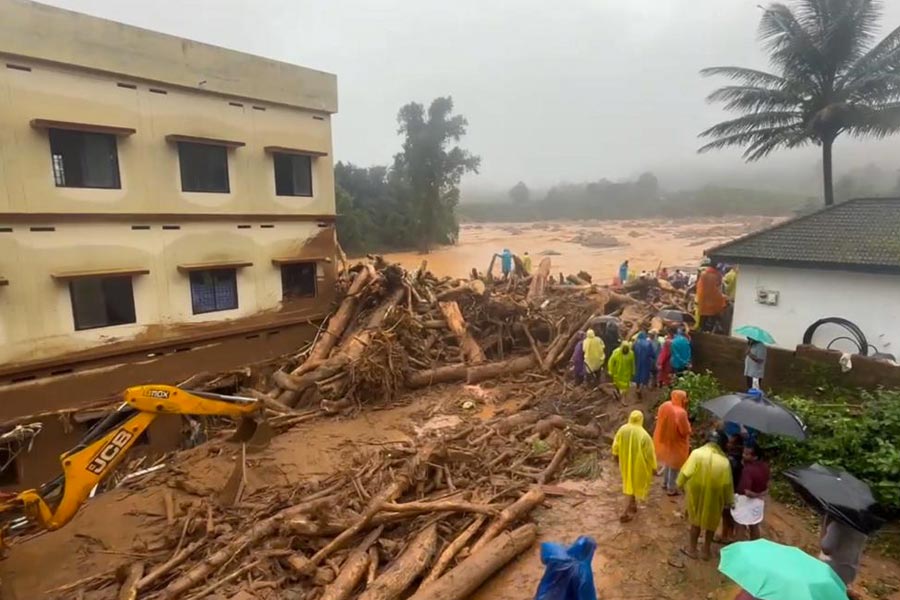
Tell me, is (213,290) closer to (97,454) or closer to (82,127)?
(82,127)

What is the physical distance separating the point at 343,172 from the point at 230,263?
37789 millimetres

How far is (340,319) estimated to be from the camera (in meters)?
17.3

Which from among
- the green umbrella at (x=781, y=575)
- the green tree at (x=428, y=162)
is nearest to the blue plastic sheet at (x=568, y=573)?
the green umbrella at (x=781, y=575)

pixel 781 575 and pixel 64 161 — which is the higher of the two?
pixel 64 161

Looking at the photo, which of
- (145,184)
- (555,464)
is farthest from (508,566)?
(145,184)

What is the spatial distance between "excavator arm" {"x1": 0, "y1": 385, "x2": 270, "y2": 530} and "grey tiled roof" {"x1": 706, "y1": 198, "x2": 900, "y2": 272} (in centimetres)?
1195

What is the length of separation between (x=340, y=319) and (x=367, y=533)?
10633 millimetres

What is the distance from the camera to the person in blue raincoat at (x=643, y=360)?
34.6 ft

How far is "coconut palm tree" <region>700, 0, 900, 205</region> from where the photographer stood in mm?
18734

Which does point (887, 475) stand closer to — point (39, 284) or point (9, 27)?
point (39, 284)

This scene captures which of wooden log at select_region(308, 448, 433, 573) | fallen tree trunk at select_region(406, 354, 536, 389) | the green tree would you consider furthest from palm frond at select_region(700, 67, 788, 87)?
the green tree

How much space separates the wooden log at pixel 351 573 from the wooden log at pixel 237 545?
1.13m

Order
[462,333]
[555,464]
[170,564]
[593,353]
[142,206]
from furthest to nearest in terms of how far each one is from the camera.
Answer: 1. [462,333]
2. [142,206]
3. [593,353]
4. [555,464]
5. [170,564]

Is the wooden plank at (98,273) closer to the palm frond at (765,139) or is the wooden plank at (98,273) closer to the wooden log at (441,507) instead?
the wooden log at (441,507)
